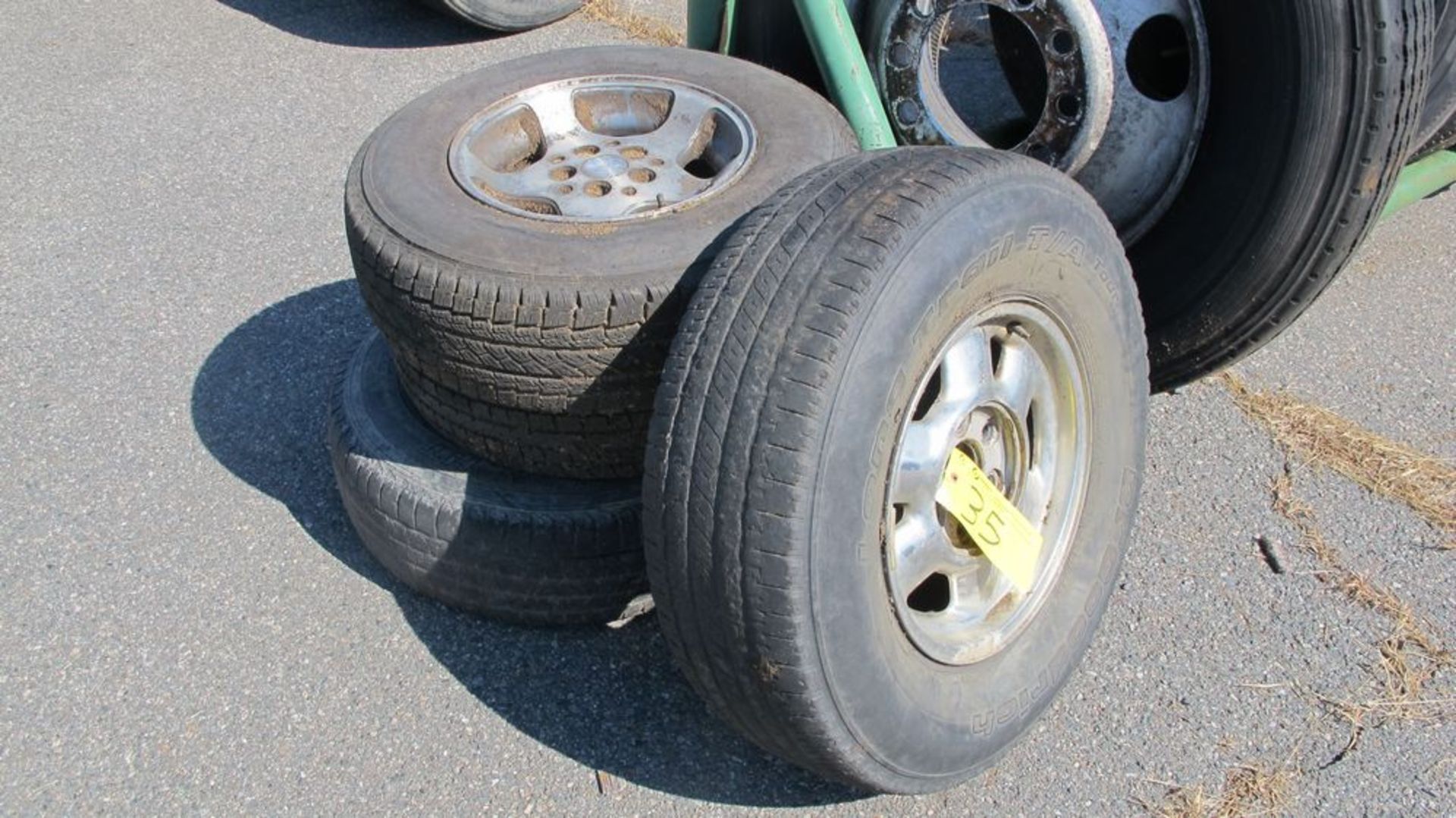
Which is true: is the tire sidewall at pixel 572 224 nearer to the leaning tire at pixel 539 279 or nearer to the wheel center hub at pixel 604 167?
the leaning tire at pixel 539 279

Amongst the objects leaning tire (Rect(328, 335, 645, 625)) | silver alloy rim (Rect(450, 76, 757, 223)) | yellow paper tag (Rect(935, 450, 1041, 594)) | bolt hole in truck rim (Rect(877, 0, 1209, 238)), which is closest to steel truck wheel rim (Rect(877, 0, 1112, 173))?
bolt hole in truck rim (Rect(877, 0, 1209, 238))

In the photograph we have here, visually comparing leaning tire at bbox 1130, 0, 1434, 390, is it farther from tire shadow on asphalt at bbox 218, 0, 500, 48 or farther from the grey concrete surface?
tire shadow on asphalt at bbox 218, 0, 500, 48

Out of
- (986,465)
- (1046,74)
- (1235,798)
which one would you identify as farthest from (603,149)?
(1235,798)

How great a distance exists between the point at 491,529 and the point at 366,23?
425cm

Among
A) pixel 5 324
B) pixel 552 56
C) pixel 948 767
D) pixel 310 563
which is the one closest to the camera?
pixel 948 767

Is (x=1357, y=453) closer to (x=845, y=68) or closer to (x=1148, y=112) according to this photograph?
(x=1148, y=112)

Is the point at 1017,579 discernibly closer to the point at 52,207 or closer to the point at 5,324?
the point at 5,324

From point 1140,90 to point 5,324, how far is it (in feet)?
11.8

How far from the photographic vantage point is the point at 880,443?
2162 millimetres

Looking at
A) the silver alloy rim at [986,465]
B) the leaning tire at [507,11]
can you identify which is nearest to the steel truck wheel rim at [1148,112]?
the silver alloy rim at [986,465]

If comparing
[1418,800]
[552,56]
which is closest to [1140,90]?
[552,56]

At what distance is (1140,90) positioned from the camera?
11.5 ft

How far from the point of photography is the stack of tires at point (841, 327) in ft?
6.94

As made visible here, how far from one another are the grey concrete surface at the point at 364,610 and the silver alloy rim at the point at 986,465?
1.10ft
